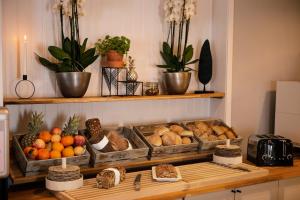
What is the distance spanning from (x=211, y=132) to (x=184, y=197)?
82cm

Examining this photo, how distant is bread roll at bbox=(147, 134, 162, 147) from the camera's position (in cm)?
251

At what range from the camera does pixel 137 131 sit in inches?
102

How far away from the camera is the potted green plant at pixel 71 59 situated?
2322mm

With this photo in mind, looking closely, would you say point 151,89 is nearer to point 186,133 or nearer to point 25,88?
point 186,133

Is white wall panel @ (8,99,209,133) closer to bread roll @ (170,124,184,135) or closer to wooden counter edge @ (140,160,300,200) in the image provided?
bread roll @ (170,124,184,135)

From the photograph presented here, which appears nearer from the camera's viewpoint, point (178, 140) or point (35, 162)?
point (35, 162)

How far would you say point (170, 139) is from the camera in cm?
256

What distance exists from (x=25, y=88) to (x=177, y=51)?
117cm

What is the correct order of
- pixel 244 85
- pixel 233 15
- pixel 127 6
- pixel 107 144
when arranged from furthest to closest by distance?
1. pixel 244 85
2. pixel 233 15
3. pixel 127 6
4. pixel 107 144

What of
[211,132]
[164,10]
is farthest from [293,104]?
[164,10]

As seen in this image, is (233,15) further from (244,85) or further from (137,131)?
(137,131)

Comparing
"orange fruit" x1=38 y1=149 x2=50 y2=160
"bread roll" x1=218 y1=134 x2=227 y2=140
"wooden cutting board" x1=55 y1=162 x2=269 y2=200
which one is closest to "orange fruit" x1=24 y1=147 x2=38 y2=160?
"orange fruit" x1=38 y1=149 x2=50 y2=160

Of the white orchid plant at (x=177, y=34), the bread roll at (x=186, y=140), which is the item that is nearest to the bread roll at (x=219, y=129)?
the bread roll at (x=186, y=140)

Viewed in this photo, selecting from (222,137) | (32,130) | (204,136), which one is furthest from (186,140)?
(32,130)
